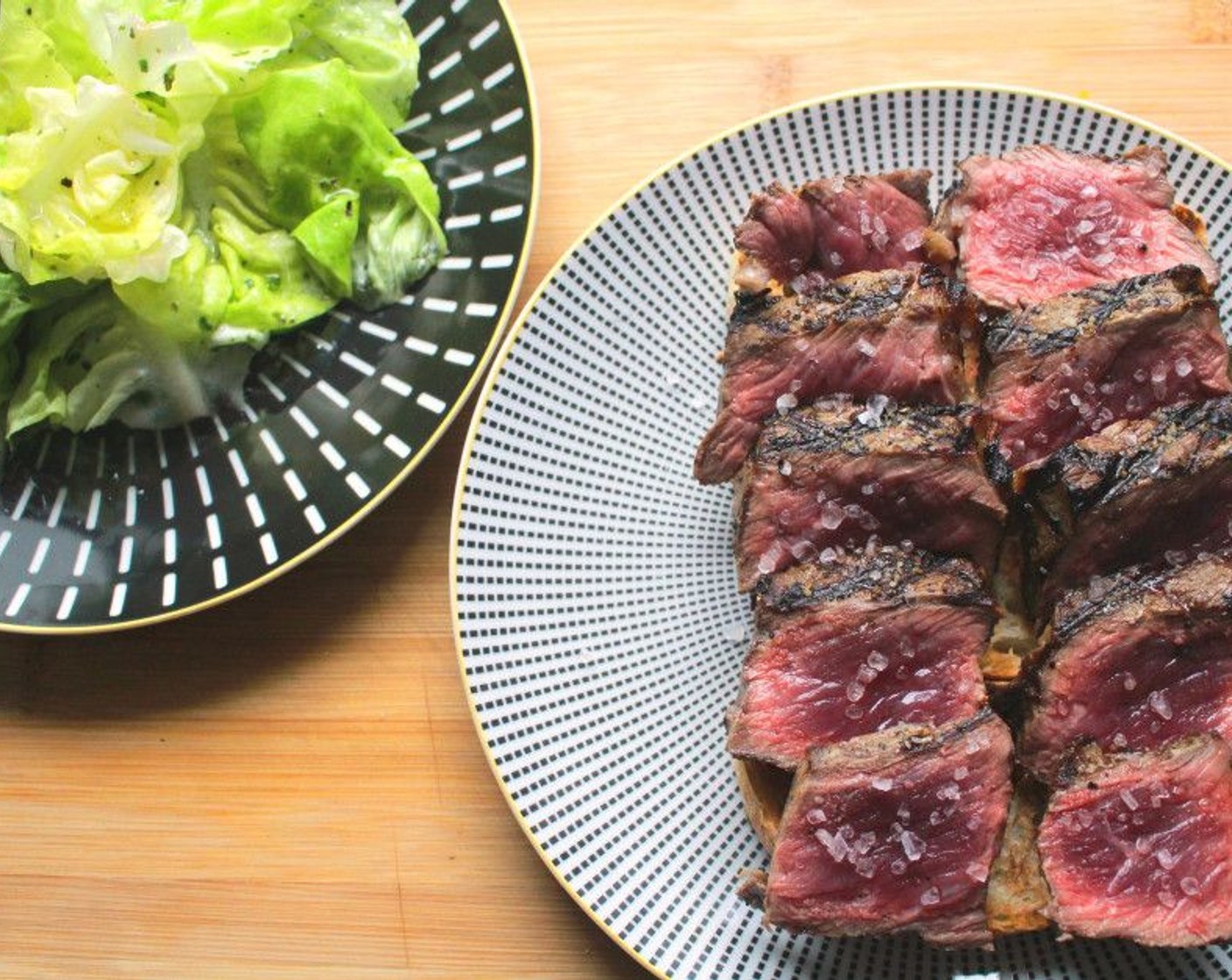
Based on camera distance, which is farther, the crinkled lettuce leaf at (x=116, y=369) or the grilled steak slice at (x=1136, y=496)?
the crinkled lettuce leaf at (x=116, y=369)

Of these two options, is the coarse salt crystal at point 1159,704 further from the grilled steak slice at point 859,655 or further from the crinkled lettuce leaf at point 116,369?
the crinkled lettuce leaf at point 116,369

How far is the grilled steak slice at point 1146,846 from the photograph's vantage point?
2.66 metres

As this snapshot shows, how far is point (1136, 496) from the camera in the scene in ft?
9.23

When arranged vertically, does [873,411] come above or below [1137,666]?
above

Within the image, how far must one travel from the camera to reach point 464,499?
333cm

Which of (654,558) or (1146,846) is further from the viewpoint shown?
(654,558)

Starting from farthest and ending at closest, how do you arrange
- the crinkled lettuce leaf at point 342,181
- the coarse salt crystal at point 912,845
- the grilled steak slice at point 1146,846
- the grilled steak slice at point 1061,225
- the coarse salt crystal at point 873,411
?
1. the crinkled lettuce leaf at point 342,181
2. the grilled steak slice at point 1061,225
3. the coarse salt crystal at point 873,411
4. the coarse salt crystal at point 912,845
5. the grilled steak slice at point 1146,846

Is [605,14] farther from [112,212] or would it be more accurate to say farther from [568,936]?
[568,936]

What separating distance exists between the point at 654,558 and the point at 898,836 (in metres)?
0.99

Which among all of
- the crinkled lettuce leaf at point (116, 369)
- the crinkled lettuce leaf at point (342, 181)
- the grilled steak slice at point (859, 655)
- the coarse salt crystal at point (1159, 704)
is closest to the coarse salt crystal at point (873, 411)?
the grilled steak slice at point (859, 655)

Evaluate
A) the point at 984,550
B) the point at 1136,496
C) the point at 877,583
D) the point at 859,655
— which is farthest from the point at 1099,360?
the point at 859,655

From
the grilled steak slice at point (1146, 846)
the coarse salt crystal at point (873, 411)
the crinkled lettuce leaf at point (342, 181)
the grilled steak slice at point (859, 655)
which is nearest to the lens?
the grilled steak slice at point (1146, 846)

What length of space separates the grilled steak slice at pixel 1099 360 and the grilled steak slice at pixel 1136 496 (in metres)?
0.10

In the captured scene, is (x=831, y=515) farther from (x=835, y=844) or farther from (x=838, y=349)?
(x=835, y=844)
